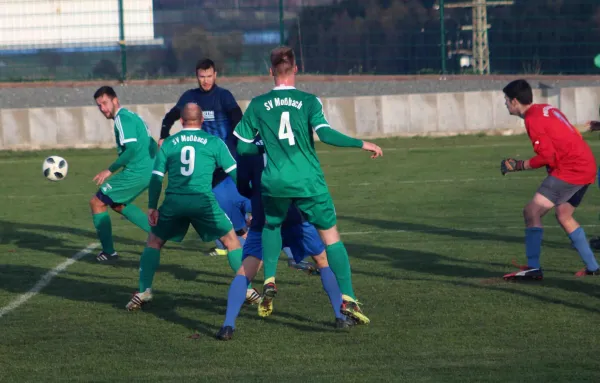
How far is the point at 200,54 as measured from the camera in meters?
27.2

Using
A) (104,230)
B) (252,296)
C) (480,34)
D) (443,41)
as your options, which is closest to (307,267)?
(252,296)

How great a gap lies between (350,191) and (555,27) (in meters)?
12.2

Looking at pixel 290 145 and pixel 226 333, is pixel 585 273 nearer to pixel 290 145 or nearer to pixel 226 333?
pixel 290 145

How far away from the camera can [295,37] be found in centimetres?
2680

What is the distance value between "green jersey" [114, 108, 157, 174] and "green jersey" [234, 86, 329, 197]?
373 centimetres

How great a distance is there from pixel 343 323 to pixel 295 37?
1954 cm

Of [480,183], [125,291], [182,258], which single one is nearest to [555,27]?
[480,183]

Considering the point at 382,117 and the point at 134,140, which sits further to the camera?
the point at 382,117

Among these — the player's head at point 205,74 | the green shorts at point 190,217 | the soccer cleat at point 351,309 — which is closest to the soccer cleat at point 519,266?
the soccer cleat at point 351,309

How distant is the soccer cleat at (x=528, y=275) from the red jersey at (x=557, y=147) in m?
0.87

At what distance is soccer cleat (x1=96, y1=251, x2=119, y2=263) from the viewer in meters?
11.5

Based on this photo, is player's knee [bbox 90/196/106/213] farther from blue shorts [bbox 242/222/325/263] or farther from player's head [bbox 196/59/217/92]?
blue shorts [bbox 242/222/325/263]

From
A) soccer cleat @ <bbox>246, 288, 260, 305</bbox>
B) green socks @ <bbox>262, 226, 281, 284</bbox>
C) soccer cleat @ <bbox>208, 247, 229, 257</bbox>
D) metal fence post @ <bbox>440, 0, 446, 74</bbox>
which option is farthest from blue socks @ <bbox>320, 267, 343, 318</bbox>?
metal fence post @ <bbox>440, 0, 446, 74</bbox>

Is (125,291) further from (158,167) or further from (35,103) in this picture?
(35,103)
